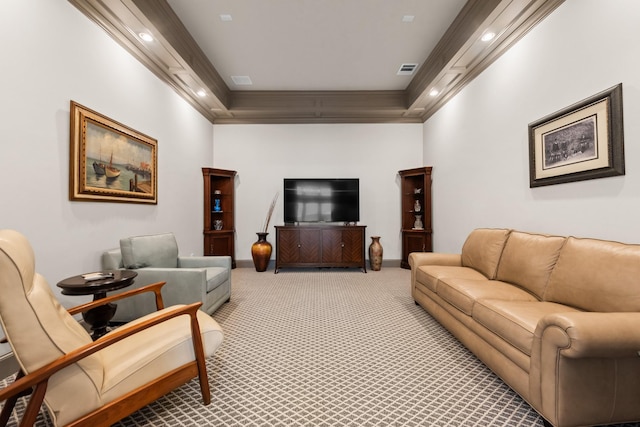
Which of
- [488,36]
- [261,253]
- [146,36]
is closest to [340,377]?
[261,253]

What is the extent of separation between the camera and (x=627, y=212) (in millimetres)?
1978

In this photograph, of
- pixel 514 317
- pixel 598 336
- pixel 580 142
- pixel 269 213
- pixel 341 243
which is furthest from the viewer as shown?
pixel 269 213

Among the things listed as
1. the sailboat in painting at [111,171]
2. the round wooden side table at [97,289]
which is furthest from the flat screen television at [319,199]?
the round wooden side table at [97,289]

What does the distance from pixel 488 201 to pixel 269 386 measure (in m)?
3.27

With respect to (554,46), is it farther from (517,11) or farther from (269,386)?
(269,386)

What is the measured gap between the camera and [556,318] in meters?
1.31

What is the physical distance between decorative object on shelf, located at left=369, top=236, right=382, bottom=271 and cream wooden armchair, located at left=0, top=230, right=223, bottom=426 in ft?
13.5

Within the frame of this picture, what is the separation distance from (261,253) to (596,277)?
4492 mm

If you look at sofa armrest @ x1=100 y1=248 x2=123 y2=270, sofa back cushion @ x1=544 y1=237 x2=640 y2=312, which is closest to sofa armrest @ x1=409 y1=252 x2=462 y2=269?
sofa back cushion @ x1=544 y1=237 x2=640 y2=312

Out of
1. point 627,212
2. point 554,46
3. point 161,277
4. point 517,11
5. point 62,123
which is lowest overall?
point 161,277

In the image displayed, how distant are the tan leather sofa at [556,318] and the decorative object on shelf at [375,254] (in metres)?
2.45

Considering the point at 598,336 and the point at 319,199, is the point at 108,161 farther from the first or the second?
the point at 598,336

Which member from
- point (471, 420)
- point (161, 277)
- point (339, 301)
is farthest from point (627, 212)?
point (161, 277)

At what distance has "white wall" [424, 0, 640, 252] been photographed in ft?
6.47
